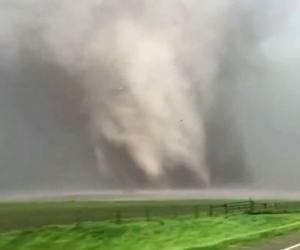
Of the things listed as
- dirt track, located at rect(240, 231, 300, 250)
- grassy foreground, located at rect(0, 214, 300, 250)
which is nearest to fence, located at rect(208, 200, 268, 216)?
grassy foreground, located at rect(0, 214, 300, 250)

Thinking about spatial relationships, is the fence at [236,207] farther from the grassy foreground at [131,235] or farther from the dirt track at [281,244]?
the dirt track at [281,244]

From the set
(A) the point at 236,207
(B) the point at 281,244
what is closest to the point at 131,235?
(B) the point at 281,244

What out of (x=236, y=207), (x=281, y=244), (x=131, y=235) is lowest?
(x=281, y=244)

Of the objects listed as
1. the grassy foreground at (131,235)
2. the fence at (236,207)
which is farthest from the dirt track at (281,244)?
the fence at (236,207)

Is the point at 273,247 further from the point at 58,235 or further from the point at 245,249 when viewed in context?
the point at 58,235

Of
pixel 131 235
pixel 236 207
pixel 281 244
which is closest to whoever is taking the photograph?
pixel 281 244

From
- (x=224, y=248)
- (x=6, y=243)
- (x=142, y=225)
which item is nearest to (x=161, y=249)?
(x=224, y=248)

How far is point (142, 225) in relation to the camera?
150ft

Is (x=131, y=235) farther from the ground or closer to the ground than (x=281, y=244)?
farther from the ground

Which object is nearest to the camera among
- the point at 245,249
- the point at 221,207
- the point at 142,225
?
the point at 245,249

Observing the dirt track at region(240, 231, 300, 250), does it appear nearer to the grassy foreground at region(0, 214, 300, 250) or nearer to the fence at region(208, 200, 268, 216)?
the grassy foreground at region(0, 214, 300, 250)

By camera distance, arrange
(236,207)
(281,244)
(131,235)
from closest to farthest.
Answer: (281,244) → (131,235) → (236,207)

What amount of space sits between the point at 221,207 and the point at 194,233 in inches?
1436

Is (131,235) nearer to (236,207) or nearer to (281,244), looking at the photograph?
(281,244)
